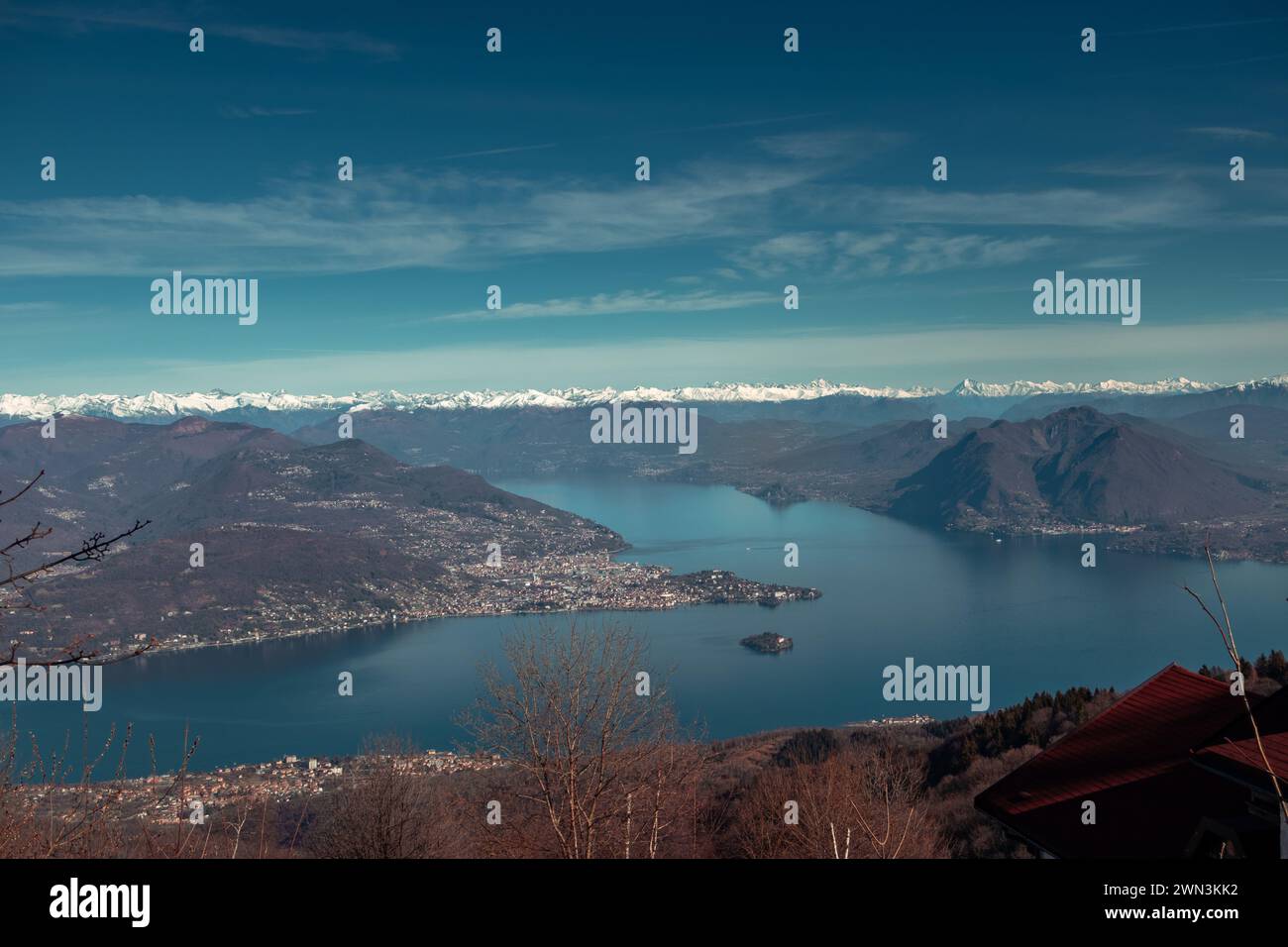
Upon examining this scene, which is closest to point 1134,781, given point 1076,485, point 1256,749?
point 1256,749

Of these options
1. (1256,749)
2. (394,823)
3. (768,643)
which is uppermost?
(1256,749)

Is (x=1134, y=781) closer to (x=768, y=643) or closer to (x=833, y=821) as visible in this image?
(x=833, y=821)

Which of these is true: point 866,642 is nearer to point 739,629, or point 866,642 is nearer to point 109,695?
point 739,629

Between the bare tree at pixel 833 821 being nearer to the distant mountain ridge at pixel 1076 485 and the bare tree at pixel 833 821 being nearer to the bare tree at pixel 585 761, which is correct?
the bare tree at pixel 585 761

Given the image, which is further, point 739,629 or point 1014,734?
point 739,629

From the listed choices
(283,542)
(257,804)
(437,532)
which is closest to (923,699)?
(257,804)
